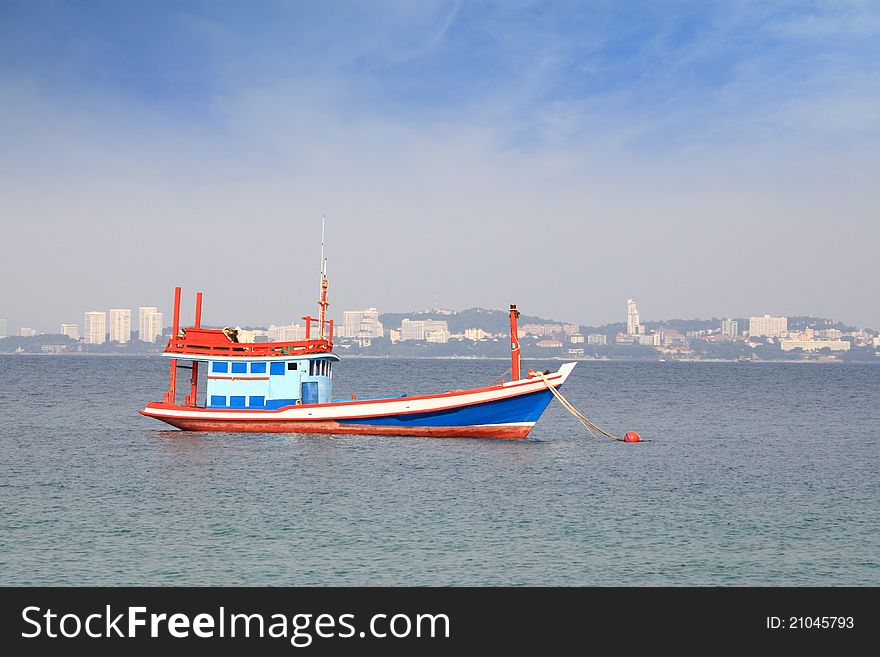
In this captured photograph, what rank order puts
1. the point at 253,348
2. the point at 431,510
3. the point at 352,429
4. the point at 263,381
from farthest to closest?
1. the point at 352,429
2. the point at 263,381
3. the point at 253,348
4. the point at 431,510

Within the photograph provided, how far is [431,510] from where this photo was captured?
3344 cm

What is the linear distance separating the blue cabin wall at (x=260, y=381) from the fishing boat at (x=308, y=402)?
5cm

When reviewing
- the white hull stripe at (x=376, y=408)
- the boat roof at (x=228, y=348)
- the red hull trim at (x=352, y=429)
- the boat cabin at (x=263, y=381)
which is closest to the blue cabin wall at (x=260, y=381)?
the boat cabin at (x=263, y=381)

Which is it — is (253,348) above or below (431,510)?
above

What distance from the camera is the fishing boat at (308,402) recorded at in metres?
52.1

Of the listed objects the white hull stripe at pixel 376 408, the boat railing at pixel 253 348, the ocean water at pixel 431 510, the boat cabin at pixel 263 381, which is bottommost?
the ocean water at pixel 431 510

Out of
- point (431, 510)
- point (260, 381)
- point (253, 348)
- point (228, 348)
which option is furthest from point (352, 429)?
point (431, 510)

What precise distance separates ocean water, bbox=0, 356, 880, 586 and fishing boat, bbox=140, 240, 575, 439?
913 mm

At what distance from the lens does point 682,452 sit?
176ft

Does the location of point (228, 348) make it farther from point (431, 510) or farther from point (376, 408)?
point (431, 510)

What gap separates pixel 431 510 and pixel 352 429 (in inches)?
807

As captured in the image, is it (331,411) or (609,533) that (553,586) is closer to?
(609,533)

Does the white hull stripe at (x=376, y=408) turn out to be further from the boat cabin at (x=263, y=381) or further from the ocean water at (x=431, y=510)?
the ocean water at (x=431, y=510)
